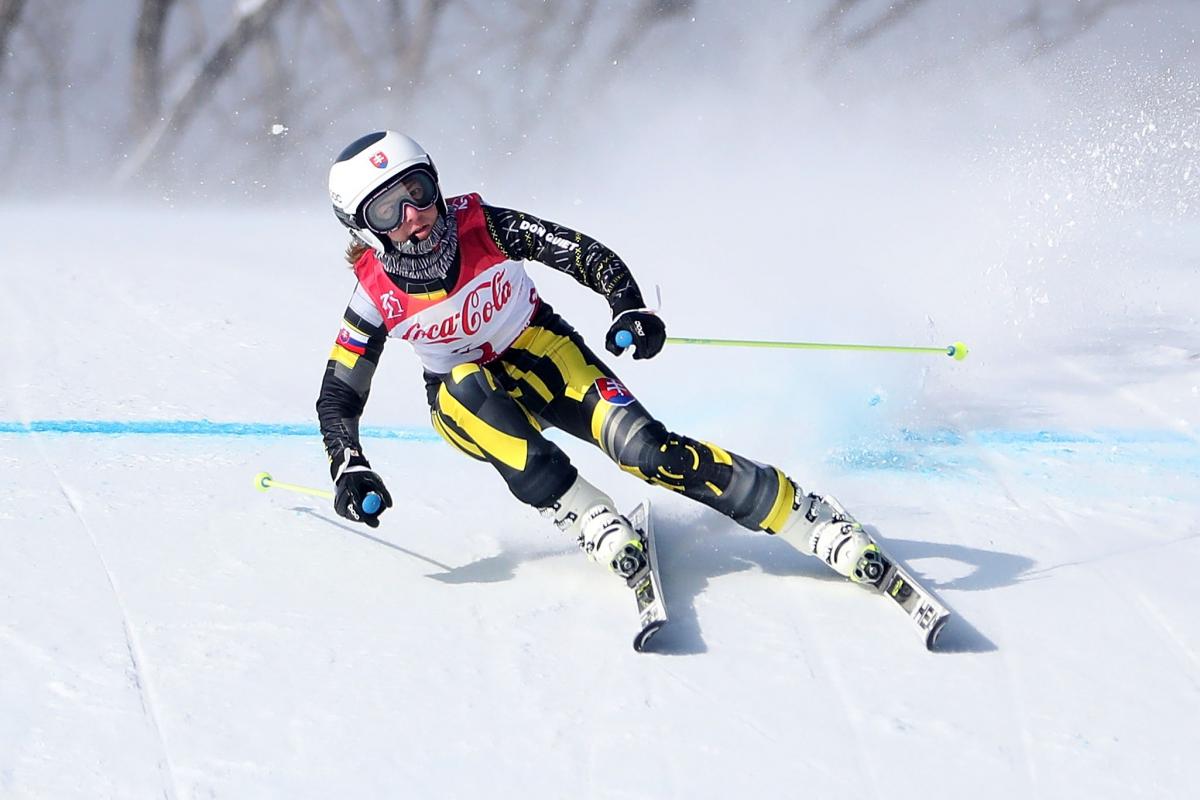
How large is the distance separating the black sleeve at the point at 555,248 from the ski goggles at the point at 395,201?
0.27m

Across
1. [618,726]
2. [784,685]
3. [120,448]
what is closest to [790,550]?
[784,685]

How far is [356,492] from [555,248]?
0.98m

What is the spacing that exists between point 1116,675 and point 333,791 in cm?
204

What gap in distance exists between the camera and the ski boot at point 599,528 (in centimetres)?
378

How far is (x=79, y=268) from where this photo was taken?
28.3ft

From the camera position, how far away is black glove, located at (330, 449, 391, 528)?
12.3 ft

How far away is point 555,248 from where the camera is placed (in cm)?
390

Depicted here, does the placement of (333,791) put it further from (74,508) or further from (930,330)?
(930,330)

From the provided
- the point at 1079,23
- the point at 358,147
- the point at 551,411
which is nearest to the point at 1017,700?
the point at 551,411

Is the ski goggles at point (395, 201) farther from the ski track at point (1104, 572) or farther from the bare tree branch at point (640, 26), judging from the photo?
the bare tree branch at point (640, 26)

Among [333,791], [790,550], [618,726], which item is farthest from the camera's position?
[790,550]

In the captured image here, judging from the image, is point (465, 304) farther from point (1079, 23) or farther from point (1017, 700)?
point (1079, 23)

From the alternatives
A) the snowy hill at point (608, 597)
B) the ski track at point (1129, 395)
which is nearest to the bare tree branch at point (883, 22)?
the snowy hill at point (608, 597)

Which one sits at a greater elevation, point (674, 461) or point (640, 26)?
point (640, 26)
